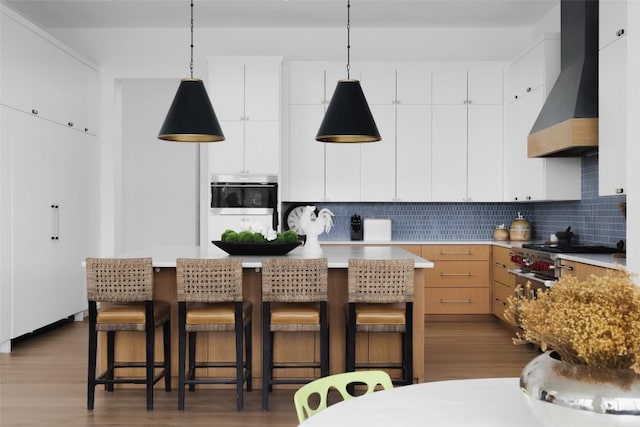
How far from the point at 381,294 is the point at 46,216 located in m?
3.76

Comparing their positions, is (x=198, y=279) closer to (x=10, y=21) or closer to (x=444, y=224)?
(x=10, y=21)

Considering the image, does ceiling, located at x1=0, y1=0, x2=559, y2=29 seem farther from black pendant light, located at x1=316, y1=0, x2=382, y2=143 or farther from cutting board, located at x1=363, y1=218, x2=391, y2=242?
black pendant light, located at x1=316, y1=0, x2=382, y2=143

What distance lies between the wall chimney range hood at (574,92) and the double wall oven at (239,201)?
2.79 metres

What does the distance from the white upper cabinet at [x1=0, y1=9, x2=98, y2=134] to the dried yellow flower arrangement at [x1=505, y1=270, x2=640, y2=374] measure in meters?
5.22

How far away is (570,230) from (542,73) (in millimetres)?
1561

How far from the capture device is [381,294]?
148 inches

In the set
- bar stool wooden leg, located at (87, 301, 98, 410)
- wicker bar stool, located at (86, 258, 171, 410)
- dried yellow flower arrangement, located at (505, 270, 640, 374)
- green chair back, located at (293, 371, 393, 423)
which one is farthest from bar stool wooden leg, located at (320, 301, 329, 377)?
dried yellow flower arrangement, located at (505, 270, 640, 374)

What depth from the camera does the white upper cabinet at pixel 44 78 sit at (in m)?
5.39

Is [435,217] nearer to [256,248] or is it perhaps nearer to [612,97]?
[612,97]

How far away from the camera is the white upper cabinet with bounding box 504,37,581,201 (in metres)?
5.95

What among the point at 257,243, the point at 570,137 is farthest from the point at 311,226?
the point at 570,137

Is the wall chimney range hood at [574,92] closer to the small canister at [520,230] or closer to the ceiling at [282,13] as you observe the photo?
the ceiling at [282,13]

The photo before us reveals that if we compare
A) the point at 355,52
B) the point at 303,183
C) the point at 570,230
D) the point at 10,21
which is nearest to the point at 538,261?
the point at 570,230

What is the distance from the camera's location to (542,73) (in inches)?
235
